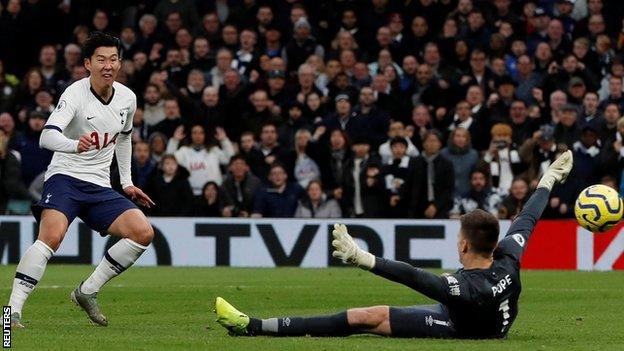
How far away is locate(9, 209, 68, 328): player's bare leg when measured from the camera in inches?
458

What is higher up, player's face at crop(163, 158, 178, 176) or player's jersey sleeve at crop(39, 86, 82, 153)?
player's jersey sleeve at crop(39, 86, 82, 153)

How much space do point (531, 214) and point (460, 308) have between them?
4.07ft

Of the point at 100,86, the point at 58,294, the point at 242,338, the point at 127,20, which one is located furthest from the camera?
the point at 127,20

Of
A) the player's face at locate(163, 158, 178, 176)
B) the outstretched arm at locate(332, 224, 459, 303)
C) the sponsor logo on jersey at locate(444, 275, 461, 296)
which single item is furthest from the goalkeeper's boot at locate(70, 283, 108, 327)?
the player's face at locate(163, 158, 178, 176)

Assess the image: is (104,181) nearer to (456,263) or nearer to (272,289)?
(272,289)

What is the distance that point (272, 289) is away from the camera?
687 inches

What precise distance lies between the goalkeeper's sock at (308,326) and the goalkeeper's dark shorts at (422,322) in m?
0.34

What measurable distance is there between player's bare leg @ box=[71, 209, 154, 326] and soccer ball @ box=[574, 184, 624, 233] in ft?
12.2

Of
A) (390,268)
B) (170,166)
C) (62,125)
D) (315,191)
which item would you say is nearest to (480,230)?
(390,268)

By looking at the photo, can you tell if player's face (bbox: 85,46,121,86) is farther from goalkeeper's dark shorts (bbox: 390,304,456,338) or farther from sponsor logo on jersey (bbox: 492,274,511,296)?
sponsor logo on jersey (bbox: 492,274,511,296)

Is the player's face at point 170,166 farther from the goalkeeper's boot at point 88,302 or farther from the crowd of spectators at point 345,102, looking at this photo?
the goalkeeper's boot at point 88,302

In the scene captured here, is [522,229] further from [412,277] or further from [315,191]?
[315,191]

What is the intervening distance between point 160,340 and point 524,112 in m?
13.6

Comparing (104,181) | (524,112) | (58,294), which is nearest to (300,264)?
(524,112)
